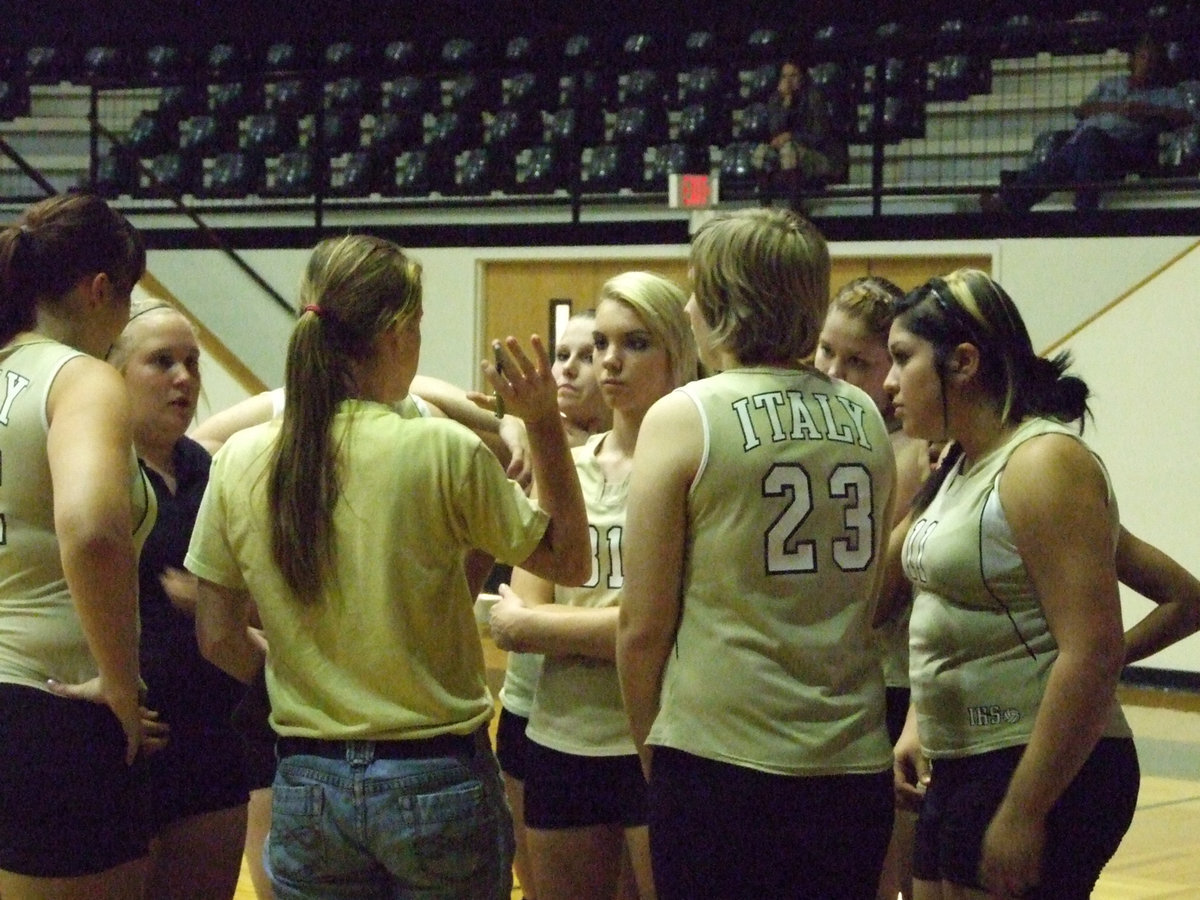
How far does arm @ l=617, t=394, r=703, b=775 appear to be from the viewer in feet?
6.51

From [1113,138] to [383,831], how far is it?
8.07 meters

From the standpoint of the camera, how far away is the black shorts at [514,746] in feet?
9.67

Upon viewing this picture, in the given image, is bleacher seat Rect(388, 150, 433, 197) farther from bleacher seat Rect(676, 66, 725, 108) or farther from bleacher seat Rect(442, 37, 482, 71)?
bleacher seat Rect(676, 66, 725, 108)

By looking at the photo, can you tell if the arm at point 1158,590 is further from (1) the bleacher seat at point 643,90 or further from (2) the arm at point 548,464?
(1) the bleacher seat at point 643,90

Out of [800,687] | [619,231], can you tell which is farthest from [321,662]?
[619,231]

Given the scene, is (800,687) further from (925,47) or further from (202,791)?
(925,47)

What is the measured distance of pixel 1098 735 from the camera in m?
2.08

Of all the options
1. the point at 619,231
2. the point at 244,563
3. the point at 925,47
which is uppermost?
the point at 925,47

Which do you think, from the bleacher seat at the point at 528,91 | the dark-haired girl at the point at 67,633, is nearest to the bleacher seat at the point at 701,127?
the bleacher seat at the point at 528,91

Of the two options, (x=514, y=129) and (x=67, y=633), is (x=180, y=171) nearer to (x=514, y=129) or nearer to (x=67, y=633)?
(x=514, y=129)

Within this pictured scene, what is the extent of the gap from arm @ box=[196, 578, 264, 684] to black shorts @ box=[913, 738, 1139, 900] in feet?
3.18

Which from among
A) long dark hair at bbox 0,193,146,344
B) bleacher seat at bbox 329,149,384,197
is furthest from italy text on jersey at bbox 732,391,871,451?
bleacher seat at bbox 329,149,384,197

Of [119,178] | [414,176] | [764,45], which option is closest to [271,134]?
[119,178]

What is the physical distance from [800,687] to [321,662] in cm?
60
